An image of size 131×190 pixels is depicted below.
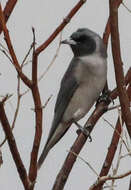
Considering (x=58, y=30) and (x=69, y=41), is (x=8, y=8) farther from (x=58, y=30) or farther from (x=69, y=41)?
(x=69, y=41)

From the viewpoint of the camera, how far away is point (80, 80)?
4719 millimetres

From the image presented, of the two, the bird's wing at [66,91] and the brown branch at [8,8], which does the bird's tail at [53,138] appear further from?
the brown branch at [8,8]

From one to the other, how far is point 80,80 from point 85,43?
0.38 meters

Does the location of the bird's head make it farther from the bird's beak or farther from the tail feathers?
the tail feathers

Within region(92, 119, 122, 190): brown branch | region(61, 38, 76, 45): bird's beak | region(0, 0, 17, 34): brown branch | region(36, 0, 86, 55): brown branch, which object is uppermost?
region(0, 0, 17, 34): brown branch

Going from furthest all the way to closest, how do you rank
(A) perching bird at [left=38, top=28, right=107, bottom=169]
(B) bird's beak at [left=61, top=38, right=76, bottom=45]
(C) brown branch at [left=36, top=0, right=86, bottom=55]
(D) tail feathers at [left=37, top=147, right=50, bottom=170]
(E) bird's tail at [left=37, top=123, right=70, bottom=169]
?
(A) perching bird at [left=38, top=28, right=107, bottom=169], (B) bird's beak at [left=61, top=38, right=76, bottom=45], (E) bird's tail at [left=37, top=123, right=70, bottom=169], (D) tail feathers at [left=37, top=147, right=50, bottom=170], (C) brown branch at [left=36, top=0, right=86, bottom=55]

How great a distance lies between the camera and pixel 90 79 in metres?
4.64

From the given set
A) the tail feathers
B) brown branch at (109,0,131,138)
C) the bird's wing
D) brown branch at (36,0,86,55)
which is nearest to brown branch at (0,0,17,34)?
brown branch at (36,0,86,55)

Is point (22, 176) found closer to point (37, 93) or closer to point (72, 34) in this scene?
point (37, 93)

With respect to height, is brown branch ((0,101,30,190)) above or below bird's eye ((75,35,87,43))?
above

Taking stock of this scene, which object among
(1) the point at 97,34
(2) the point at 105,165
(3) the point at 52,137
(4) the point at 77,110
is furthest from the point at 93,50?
(2) the point at 105,165

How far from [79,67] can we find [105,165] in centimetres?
A: 197

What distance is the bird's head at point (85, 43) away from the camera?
4648 mm

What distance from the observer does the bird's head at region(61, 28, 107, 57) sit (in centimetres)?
465
